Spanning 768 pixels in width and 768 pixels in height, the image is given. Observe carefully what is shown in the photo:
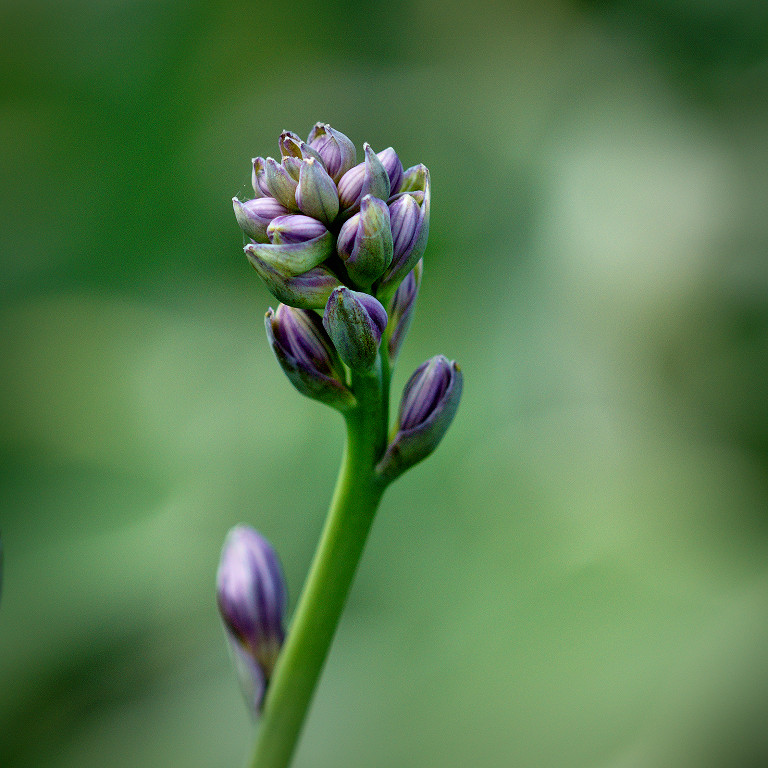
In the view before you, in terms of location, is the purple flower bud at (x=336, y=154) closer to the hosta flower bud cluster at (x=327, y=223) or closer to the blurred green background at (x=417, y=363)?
the hosta flower bud cluster at (x=327, y=223)

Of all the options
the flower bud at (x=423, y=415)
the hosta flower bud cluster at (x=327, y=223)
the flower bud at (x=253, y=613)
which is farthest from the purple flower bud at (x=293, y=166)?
the flower bud at (x=253, y=613)

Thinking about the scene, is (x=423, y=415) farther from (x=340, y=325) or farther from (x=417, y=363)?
(x=417, y=363)

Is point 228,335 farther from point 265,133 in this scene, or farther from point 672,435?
point 672,435

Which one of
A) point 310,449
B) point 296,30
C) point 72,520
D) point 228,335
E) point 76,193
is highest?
point 296,30

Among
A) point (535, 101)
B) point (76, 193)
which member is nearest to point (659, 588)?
point (535, 101)

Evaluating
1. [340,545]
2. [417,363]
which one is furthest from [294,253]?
[417,363]

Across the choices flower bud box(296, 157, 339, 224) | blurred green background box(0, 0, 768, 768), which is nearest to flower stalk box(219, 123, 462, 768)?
Answer: flower bud box(296, 157, 339, 224)

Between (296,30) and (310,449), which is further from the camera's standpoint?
(296,30)
